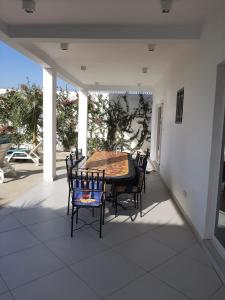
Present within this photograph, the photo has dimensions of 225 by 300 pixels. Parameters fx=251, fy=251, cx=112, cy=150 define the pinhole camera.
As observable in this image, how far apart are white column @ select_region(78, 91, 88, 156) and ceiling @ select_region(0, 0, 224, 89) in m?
4.37

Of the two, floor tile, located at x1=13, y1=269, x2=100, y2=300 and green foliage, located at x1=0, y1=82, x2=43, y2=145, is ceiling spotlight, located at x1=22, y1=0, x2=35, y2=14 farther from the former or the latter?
green foliage, located at x1=0, y1=82, x2=43, y2=145

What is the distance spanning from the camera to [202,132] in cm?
313

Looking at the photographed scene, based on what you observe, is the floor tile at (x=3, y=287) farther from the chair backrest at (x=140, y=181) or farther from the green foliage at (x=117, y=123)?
the green foliage at (x=117, y=123)

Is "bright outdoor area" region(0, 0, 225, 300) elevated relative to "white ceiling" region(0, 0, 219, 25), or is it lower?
lower

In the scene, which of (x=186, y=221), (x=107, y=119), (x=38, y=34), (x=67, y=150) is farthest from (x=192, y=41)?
(x=67, y=150)

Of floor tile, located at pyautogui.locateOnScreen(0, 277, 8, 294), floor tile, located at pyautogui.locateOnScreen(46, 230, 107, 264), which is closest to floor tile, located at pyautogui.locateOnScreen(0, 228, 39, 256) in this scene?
floor tile, located at pyautogui.locateOnScreen(46, 230, 107, 264)

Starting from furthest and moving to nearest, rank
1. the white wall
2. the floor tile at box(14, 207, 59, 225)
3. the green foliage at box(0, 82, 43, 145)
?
→ the green foliage at box(0, 82, 43, 145) → the floor tile at box(14, 207, 59, 225) → the white wall

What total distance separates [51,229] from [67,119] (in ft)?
24.9

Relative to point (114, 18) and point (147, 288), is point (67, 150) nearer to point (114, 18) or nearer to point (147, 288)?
point (114, 18)

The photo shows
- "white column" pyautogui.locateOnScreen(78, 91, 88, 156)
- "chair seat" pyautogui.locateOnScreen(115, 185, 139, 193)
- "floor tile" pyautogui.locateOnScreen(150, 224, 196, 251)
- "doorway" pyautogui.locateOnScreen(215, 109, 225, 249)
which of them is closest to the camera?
"doorway" pyautogui.locateOnScreen(215, 109, 225, 249)

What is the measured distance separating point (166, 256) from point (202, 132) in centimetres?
153

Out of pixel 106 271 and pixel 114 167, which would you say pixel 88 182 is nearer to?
pixel 114 167

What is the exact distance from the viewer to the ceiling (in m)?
2.90

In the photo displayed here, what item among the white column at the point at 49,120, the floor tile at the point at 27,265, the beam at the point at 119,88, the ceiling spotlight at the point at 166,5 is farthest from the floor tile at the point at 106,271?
the beam at the point at 119,88
